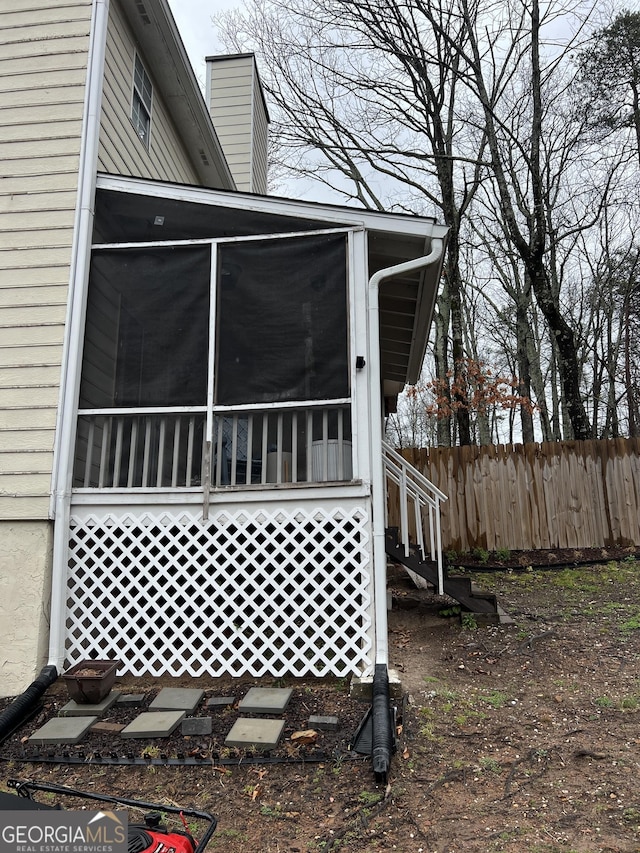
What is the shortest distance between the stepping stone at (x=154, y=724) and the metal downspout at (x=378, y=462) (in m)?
1.43

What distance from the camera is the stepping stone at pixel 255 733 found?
11.0ft

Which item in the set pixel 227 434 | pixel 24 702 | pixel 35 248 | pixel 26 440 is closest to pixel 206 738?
pixel 24 702

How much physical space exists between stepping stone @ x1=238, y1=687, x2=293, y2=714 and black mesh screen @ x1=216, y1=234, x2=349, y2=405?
2147 millimetres

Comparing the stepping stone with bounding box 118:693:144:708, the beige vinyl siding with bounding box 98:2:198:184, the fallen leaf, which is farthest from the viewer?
the beige vinyl siding with bounding box 98:2:198:184

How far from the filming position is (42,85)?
5195 millimetres

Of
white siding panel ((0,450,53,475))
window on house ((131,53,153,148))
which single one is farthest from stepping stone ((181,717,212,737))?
window on house ((131,53,153,148))

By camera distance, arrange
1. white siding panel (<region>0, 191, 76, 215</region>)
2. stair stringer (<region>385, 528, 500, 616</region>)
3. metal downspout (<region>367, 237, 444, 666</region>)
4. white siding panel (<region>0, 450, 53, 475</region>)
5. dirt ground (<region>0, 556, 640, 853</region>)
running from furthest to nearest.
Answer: stair stringer (<region>385, 528, 500, 616</region>) → white siding panel (<region>0, 191, 76, 215</region>) → white siding panel (<region>0, 450, 53, 475</region>) → metal downspout (<region>367, 237, 444, 666</region>) → dirt ground (<region>0, 556, 640, 853</region>)

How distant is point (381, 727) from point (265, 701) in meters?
0.87

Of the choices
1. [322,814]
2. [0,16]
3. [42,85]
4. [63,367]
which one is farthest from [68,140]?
[322,814]

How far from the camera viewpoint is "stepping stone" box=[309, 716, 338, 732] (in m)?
3.57

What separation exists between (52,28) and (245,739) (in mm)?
6141

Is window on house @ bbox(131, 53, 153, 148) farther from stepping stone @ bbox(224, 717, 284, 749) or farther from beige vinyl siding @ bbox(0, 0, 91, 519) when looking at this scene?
stepping stone @ bbox(224, 717, 284, 749)

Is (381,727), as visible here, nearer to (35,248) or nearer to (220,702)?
(220,702)

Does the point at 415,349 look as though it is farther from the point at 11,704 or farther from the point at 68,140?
the point at 11,704
